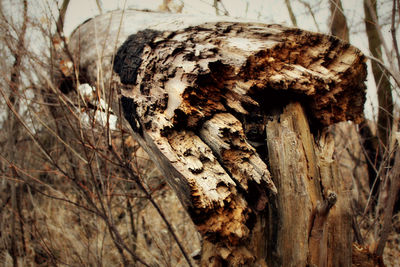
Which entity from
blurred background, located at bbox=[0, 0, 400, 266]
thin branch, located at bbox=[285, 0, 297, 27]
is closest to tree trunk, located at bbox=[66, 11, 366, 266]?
blurred background, located at bbox=[0, 0, 400, 266]

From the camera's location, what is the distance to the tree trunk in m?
1.09

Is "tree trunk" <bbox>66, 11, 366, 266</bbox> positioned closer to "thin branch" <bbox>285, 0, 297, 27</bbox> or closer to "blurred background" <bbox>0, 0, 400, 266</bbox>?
"blurred background" <bbox>0, 0, 400, 266</bbox>

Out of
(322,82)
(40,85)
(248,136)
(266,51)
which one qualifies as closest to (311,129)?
(322,82)

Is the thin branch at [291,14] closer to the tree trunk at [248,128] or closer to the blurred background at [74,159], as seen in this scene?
the blurred background at [74,159]

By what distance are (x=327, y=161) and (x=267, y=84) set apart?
0.59 metres

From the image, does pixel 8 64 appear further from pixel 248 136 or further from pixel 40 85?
pixel 248 136

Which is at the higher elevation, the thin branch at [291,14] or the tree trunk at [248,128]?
the thin branch at [291,14]

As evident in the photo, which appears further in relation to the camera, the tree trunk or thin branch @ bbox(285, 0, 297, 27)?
thin branch @ bbox(285, 0, 297, 27)

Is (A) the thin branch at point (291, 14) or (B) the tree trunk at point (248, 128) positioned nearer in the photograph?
(B) the tree trunk at point (248, 128)

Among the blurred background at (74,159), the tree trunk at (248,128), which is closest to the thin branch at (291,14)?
the blurred background at (74,159)

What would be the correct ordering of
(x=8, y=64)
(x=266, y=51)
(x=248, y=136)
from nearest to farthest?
1. (x=266, y=51)
2. (x=248, y=136)
3. (x=8, y=64)

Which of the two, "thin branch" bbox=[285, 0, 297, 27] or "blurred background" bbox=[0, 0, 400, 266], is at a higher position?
"thin branch" bbox=[285, 0, 297, 27]

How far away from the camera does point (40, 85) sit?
2.52m

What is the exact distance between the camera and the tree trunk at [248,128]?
1.09 metres
